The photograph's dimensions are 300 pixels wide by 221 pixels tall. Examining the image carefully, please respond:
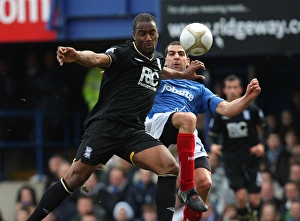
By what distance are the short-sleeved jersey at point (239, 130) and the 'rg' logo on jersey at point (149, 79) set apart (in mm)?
4479

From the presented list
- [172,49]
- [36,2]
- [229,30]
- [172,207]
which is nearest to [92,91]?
[36,2]

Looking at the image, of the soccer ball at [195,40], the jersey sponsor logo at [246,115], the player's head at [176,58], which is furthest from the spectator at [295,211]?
the soccer ball at [195,40]

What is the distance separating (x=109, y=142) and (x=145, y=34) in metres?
1.19

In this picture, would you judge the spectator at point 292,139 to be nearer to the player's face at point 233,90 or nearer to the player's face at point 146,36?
the player's face at point 233,90

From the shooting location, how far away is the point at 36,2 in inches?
667

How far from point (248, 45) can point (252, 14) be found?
53 centimetres

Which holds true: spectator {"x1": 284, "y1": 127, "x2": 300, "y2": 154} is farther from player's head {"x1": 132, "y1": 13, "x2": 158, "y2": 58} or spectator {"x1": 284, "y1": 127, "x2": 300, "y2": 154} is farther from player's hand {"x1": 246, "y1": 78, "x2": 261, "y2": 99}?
player's head {"x1": 132, "y1": 13, "x2": 158, "y2": 58}

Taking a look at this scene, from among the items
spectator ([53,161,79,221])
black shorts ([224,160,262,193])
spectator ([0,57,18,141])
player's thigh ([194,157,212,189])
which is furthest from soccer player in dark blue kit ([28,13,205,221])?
spectator ([0,57,18,141])

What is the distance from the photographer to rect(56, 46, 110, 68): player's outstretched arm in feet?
29.3

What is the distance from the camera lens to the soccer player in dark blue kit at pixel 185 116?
34.2ft

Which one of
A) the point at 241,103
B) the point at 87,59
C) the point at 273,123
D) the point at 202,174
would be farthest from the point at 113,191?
the point at 87,59

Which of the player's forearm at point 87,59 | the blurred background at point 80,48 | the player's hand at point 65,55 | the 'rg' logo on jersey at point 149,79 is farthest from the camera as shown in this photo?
the blurred background at point 80,48

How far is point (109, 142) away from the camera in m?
10.0

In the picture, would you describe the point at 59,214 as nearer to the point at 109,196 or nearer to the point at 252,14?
the point at 109,196
